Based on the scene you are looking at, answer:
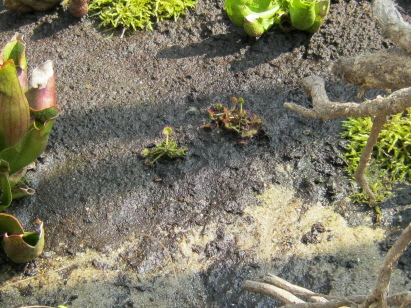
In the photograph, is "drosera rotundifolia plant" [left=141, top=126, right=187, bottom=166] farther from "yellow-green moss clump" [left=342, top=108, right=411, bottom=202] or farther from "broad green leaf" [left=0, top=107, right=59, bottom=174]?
"yellow-green moss clump" [left=342, top=108, right=411, bottom=202]

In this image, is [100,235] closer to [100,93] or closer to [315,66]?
[100,93]

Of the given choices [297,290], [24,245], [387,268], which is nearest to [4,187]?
[24,245]

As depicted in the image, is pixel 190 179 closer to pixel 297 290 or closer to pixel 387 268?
pixel 297 290

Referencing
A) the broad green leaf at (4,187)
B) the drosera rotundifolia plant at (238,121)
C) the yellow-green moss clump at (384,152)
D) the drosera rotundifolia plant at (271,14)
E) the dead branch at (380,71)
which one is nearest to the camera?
the dead branch at (380,71)

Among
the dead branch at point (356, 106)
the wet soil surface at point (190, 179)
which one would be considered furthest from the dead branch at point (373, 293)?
the wet soil surface at point (190, 179)

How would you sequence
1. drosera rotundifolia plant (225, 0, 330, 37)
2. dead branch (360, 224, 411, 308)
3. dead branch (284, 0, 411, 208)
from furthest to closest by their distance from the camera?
drosera rotundifolia plant (225, 0, 330, 37) < dead branch (284, 0, 411, 208) < dead branch (360, 224, 411, 308)

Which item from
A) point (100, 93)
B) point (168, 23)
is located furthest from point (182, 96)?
point (168, 23)

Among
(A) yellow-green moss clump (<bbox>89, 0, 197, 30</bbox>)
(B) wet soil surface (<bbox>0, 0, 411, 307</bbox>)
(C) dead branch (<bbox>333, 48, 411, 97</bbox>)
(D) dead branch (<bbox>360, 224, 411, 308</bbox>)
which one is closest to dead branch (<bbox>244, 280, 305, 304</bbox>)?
(D) dead branch (<bbox>360, 224, 411, 308</bbox>)

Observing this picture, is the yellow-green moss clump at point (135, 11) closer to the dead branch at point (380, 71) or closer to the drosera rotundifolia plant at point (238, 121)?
the drosera rotundifolia plant at point (238, 121)
